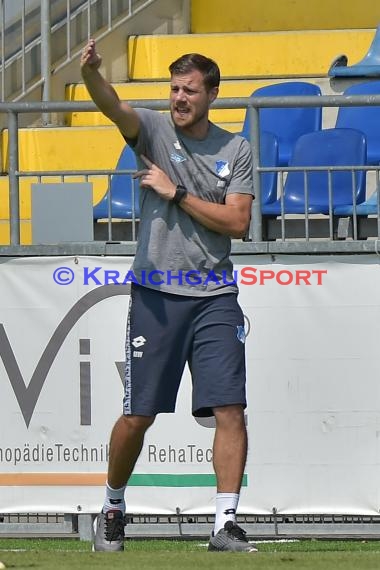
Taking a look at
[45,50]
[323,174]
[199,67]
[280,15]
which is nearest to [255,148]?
[323,174]

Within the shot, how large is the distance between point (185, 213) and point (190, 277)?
0.85 feet

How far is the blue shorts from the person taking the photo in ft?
19.7

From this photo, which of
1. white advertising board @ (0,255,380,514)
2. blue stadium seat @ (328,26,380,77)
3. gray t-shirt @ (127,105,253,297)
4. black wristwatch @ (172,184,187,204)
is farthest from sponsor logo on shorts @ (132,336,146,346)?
blue stadium seat @ (328,26,380,77)

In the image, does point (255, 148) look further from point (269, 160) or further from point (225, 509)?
point (225, 509)

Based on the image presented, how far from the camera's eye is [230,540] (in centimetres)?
588

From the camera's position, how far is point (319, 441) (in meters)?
8.05

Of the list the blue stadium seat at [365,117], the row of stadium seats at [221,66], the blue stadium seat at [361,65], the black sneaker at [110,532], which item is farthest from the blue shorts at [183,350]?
the blue stadium seat at [361,65]

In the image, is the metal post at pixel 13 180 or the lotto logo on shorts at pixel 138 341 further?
the metal post at pixel 13 180

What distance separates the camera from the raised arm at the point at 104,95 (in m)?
5.80

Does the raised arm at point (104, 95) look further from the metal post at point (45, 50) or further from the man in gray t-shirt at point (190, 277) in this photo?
the metal post at point (45, 50)

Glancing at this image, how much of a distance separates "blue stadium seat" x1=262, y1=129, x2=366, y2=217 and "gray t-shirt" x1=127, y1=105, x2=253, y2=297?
8.06 ft

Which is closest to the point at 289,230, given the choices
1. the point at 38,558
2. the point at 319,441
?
the point at 319,441

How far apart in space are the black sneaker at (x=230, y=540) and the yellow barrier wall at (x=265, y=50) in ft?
22.1

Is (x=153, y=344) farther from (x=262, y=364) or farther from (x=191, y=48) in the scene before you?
(x=191, y=48)
